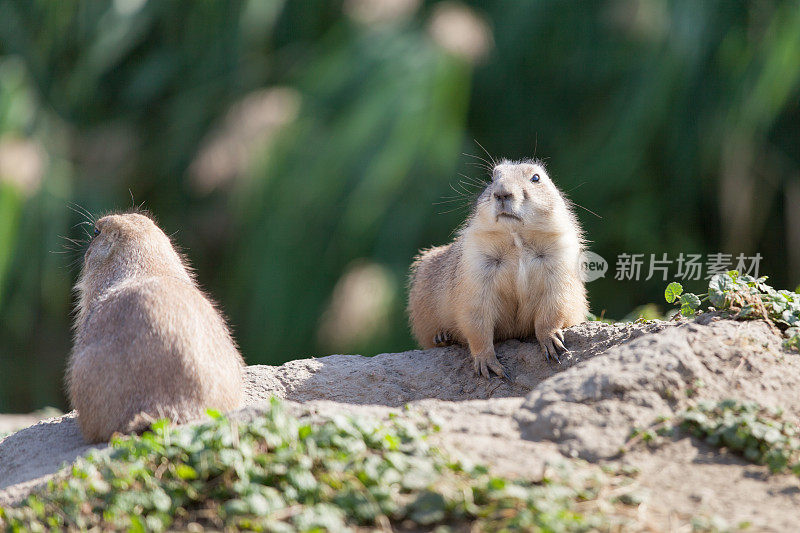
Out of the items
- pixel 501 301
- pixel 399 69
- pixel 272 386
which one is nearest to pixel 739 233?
pixel 399 69

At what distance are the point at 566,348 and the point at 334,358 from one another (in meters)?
1.66

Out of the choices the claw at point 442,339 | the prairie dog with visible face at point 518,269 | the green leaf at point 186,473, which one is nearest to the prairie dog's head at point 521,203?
the prairie dog with visible face at point 518,269

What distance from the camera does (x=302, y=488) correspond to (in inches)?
130

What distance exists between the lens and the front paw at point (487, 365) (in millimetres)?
5715

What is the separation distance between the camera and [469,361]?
6.04 m

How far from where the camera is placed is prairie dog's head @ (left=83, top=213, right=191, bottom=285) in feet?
18.4

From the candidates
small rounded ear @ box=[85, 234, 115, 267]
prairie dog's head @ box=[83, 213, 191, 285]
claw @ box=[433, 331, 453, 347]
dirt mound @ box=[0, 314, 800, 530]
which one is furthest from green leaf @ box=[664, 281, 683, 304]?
small rounded ear @ box=[85, 234, 115, 267]

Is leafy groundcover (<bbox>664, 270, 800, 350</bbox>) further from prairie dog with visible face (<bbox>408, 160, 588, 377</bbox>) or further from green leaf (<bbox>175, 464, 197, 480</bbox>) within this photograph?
green leaf (<bbox>175, 464, 197, 480</bbox>)

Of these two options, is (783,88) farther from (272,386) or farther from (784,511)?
(784,511)

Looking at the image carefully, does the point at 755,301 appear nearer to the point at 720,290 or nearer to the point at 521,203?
the point at 720,290

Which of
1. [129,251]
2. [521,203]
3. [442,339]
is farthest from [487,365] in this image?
[129,251]

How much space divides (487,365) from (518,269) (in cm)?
64

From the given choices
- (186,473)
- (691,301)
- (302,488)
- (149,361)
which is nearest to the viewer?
(302,488)

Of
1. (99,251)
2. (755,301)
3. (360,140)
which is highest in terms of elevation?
(360,140)
